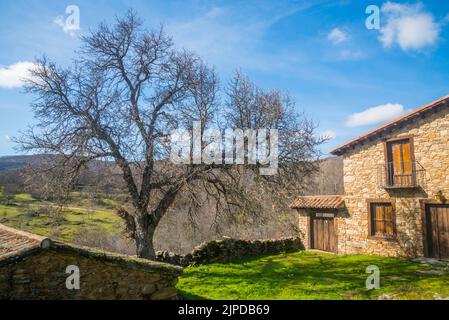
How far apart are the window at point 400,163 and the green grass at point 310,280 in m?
3.61

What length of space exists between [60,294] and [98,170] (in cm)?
660

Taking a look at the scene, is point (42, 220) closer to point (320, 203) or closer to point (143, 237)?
point (143, 237)

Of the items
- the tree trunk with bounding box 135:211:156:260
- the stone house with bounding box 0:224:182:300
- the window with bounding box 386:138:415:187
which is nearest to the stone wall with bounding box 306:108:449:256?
the window with bounding box 386:138:415:187

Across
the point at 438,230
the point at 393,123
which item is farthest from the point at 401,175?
the point at 438,230

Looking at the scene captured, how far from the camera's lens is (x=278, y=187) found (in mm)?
12016

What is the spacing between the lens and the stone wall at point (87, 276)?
5543mm

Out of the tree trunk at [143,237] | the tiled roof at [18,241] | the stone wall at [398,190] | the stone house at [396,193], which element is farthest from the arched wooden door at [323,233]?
the tiled roof at [18,241]

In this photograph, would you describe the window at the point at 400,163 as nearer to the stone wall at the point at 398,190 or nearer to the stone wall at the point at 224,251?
the stone wall at the point at 398,190

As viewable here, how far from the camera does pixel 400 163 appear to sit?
1533 centimetres

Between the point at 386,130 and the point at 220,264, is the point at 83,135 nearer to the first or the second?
the point at 220,264

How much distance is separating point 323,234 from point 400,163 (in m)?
5.83

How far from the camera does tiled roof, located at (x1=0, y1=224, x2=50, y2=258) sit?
18.6 ft

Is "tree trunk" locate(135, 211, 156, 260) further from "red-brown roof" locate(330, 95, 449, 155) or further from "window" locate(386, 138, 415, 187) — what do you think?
"window" locate(386, 138, 415, 187)

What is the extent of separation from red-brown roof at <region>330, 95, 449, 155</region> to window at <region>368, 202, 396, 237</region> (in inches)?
126
